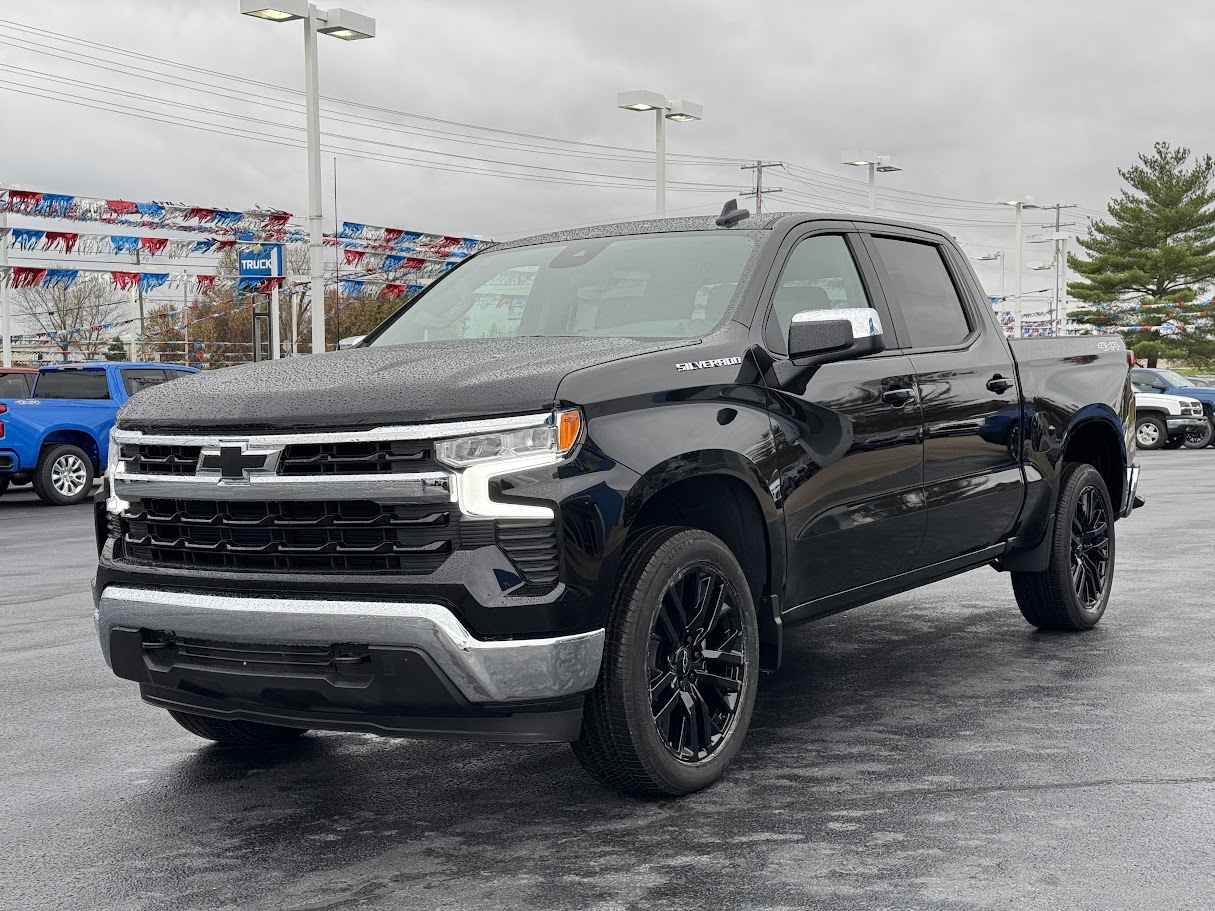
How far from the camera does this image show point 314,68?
21.5m

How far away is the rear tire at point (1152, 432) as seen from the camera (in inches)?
1175

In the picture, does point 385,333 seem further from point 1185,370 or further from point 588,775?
point 1185,370

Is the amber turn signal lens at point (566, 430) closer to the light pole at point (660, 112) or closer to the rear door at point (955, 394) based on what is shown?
the rear door at point (955, 394)

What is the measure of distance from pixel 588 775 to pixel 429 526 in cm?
135

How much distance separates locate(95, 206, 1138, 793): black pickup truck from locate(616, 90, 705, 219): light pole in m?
23.2

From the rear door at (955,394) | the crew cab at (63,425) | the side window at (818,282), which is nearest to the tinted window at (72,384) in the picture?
the crew cab at (63,425)

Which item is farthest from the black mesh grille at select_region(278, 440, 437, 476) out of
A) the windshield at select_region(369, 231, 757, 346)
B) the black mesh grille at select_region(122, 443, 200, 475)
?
the windshield at select_region(369, 231, 757, 346)

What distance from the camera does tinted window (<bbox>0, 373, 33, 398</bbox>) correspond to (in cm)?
1864

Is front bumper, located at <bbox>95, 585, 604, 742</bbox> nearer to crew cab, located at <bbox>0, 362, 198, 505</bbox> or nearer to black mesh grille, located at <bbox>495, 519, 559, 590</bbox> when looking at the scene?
black mesh grille, located at <bbox>495, 519, 559, 590</bbox>

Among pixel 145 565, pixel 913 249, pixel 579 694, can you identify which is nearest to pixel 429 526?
pixel 579 694

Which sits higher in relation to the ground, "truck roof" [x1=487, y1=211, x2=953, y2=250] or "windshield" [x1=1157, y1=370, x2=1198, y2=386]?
"truck roof" [x1=487, y1=211, x2=953, y2=250]

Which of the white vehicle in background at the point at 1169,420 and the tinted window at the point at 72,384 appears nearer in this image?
the tinted window at the point at 72,384

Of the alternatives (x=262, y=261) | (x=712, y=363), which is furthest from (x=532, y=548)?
(x=262, y=261)

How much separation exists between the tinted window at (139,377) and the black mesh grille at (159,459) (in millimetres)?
14537
